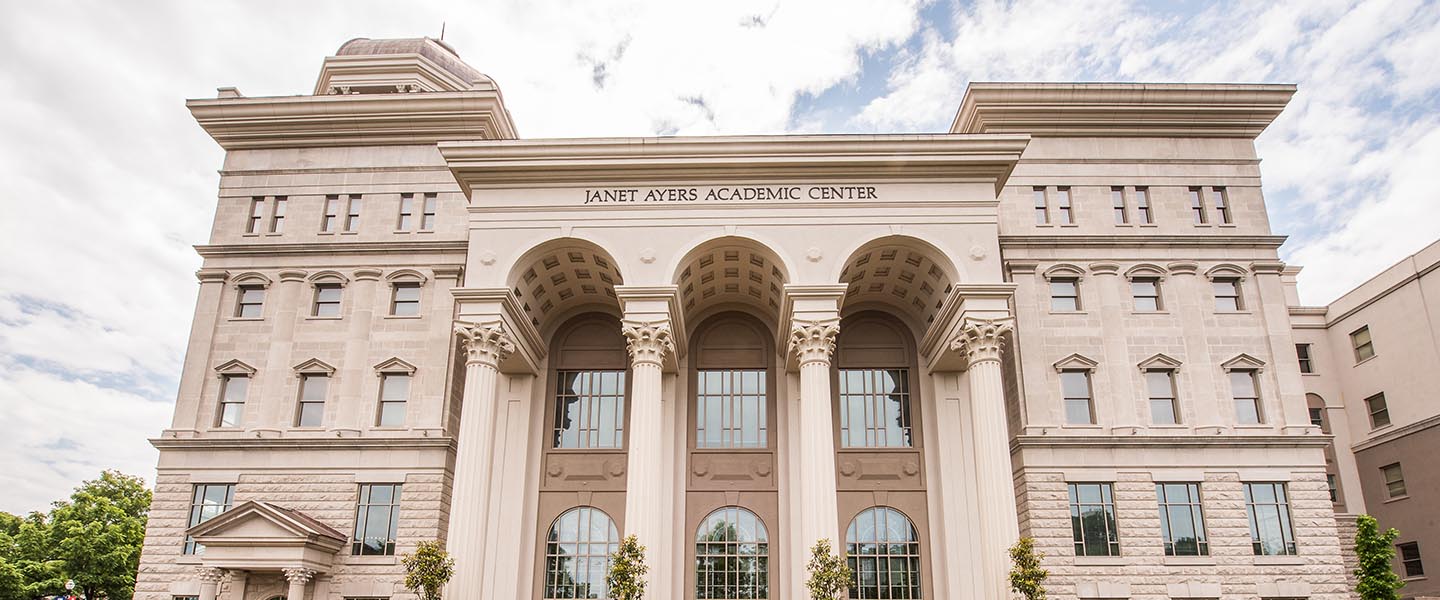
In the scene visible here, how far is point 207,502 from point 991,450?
24.6 meters

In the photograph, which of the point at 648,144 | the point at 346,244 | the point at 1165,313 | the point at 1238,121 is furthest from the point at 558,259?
the point at 1238,121

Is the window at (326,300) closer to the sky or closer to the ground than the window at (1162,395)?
closer to the sky

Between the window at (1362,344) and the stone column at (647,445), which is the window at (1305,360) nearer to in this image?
the window at (1362,344)

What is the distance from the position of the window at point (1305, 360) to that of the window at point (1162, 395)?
51.2 ft

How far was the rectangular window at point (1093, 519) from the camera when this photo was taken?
2731cm

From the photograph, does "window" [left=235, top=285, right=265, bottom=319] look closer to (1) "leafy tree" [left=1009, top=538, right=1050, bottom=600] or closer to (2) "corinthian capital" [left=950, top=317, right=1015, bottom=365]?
(2) "corinthian capital" [left=950, top=317, right=1015, bottom=365]

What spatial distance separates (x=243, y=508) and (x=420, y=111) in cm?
1496

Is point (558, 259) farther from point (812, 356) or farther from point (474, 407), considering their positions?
point (812, 356)

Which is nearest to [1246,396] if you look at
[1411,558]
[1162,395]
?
[1162,395]

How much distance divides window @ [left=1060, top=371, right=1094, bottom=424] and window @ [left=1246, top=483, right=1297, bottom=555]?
17.1 feet

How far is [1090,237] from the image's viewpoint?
30609 mm

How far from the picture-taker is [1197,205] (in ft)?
104

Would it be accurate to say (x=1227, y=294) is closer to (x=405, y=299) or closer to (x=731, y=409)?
(x=731, y=409)

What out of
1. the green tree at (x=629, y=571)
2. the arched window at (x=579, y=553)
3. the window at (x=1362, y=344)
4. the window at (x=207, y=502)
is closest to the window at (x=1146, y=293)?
the window at (x=1362, y=344)
